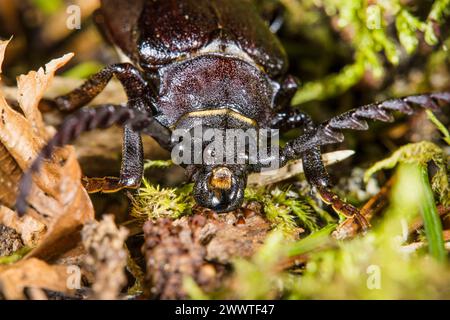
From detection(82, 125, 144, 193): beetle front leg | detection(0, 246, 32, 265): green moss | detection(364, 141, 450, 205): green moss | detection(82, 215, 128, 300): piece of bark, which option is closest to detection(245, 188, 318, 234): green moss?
detection(364, 141, 450, 205): green moss

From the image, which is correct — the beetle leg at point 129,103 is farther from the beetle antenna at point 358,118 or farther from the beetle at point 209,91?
the beetle antenna at point 358,118

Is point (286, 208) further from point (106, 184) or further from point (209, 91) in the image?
point (106, 184)

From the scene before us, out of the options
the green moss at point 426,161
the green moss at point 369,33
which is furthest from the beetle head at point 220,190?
the green moss at point 369,33

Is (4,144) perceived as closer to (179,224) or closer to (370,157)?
(179,224)

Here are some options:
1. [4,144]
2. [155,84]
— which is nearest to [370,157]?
[155,84]

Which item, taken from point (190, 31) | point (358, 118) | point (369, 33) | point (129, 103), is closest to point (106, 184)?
point (129, 103)
